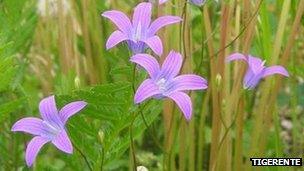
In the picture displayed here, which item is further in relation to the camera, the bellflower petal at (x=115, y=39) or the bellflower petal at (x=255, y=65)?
the bellflower petal at (x=255, y=65)

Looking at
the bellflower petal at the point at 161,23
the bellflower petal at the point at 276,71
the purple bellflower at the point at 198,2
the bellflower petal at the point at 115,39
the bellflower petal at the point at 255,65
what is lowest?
the bellflower petal at the point at 276,71

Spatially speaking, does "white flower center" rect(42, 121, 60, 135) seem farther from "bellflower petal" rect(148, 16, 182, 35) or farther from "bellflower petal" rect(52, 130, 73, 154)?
"bellflower petal" rect(148, 16, 182, 35)

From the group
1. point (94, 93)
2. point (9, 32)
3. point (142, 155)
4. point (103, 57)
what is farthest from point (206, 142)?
point (94, 93)

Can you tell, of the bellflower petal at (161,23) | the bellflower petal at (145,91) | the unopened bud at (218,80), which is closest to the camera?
the bellflower petal at (145,91)

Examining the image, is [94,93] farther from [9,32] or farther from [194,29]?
[194,29]

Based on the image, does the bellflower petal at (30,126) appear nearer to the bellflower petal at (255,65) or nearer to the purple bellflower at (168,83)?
the purple bellflower at (168,83)

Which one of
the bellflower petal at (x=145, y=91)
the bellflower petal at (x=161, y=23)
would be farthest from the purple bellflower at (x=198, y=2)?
the bellflower petal at (x=145, y=91)

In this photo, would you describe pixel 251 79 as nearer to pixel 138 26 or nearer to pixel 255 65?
pixel 255 65

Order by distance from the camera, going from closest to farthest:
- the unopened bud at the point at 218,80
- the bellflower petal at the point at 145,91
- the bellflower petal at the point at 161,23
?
the bellflower petal at the point at 145,91 → the bellflower petal at the point at 161,23 → the unopened bud at the point at 218,80
